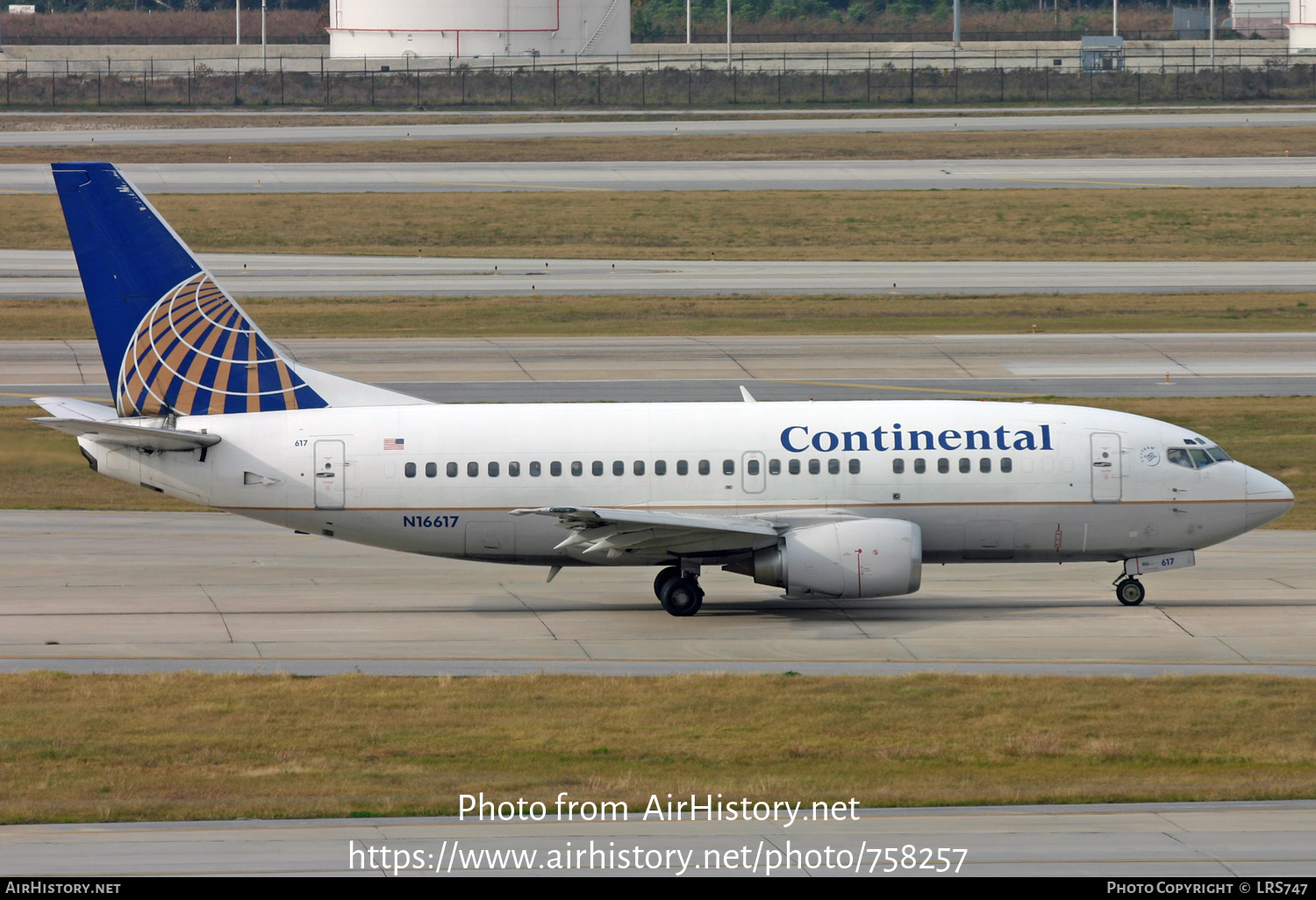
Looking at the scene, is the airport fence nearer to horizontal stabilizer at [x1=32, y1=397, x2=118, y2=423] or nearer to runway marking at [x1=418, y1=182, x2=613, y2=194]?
runway marking at [x1=418, y1=182, x2=613, y2=194]

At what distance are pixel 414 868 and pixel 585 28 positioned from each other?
13431 cm

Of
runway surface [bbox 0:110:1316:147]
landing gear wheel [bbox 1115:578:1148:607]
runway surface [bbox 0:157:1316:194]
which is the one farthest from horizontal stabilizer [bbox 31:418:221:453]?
runway surface [bbox 0:110:1316:147]

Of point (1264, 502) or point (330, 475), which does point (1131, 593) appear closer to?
point (1264, 502)

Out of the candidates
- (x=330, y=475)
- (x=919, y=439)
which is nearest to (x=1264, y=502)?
(x=919, y=439)

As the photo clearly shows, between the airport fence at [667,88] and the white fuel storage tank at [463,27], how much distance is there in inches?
173

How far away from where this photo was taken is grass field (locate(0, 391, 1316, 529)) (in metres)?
40.9

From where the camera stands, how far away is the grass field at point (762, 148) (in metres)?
104

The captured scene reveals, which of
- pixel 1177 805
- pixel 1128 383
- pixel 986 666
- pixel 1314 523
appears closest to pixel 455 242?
pixel 1128 383

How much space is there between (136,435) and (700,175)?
69889 mm

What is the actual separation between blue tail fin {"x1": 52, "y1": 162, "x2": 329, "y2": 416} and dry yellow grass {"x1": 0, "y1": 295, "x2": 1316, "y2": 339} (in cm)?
3304

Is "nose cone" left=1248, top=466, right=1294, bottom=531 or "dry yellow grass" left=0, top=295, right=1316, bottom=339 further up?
"dry yellow grass" left=0, top=295, right=1316, bottom=339

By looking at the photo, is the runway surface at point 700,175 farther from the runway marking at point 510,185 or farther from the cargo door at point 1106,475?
the cargo door at point 1106,475

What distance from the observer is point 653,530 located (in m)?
31.5

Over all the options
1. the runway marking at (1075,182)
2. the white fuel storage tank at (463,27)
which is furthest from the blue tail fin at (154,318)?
the white fuel storage tank at (463,27)
